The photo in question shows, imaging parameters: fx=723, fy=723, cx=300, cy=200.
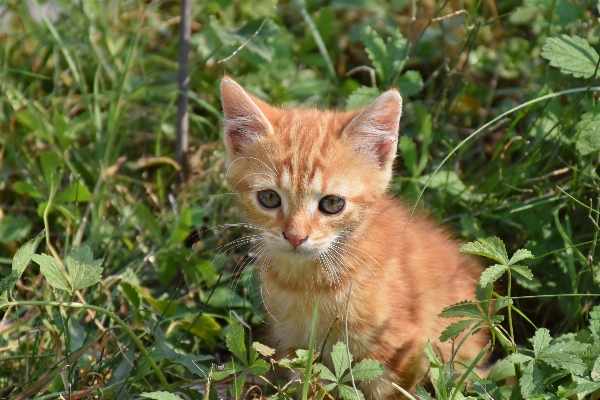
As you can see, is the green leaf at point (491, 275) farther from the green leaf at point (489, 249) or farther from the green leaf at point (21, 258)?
the green leaf at point (21, 258)

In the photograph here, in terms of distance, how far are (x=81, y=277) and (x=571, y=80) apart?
2223 millimetres

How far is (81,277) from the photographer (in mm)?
2152

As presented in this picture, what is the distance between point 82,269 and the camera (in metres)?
2.17

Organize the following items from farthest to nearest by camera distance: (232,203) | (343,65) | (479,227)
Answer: (343,65) → (232,203) → (479,227)

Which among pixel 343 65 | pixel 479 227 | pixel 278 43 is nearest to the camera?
pixel 479 227

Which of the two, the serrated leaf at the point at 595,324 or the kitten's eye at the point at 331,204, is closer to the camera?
the serrated leaf at the point at 595,324

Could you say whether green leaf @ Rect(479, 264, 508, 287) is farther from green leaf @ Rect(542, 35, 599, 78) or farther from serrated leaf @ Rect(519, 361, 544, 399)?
green leaf @ Rect(542, 35, 599, 78)

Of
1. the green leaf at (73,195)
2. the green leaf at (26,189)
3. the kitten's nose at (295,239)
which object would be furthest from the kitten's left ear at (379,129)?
the green leaf at (26,189)

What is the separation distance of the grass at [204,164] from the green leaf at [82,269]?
0.20 meters

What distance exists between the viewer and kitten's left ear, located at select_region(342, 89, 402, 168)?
242 centimetres

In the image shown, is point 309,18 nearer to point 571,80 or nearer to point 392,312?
point 571,80

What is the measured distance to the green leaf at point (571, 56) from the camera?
252 centimetres

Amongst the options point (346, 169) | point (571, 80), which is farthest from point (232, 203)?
point (571, 80)

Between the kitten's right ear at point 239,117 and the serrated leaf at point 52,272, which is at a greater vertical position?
the kitten's right ear at point 239,117
